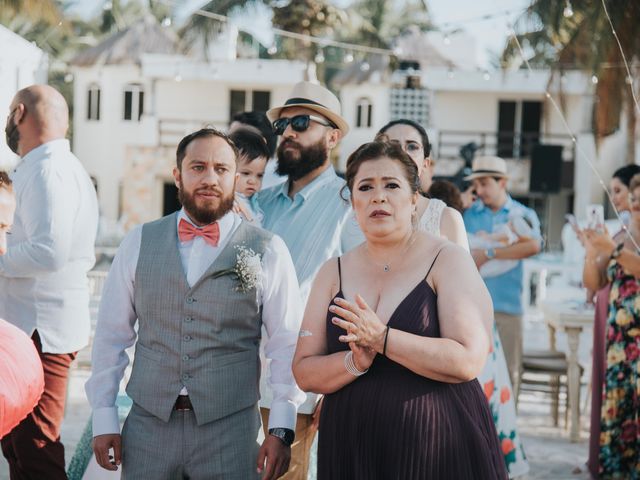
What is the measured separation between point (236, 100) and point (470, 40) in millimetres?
8718

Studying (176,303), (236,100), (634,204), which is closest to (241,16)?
(236,100)

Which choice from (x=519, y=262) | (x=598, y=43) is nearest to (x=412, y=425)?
(x=519, y=262)

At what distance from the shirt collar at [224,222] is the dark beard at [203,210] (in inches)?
0.7

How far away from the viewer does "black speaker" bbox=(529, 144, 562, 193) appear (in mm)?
23797

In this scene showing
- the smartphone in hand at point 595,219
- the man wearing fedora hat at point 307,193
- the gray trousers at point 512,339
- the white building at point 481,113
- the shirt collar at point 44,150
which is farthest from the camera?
the white building at point 481,113

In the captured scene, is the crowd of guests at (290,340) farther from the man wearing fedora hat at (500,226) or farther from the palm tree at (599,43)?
the palm tree at (599,43)

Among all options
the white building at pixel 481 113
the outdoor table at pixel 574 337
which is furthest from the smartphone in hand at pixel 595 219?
the white building at pixel 481 113

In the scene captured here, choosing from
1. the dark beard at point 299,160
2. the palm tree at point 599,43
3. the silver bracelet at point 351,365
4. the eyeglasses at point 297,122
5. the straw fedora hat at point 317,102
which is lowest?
the silver bracelet at point 351,365

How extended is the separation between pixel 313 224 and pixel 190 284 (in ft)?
3.34

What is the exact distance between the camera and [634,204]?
5.91 m

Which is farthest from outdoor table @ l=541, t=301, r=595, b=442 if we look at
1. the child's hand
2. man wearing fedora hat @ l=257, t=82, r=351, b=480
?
the child's hand

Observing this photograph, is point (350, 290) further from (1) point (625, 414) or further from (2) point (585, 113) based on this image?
(2) point (585, 113)

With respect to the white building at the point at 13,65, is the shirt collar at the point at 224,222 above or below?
below

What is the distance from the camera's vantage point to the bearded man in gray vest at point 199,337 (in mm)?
3213
